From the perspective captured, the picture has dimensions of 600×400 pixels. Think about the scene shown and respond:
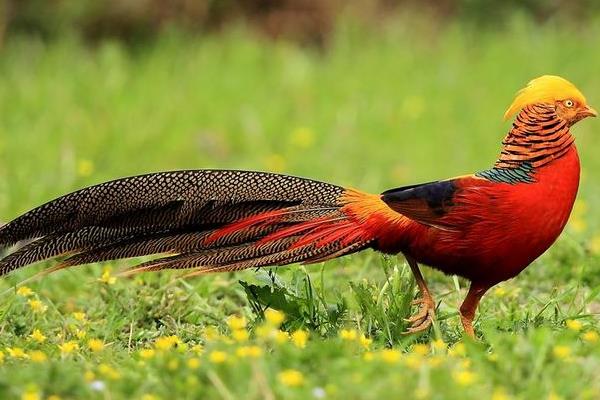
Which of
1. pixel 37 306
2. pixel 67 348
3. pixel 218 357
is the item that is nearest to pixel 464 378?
pixel 218 357

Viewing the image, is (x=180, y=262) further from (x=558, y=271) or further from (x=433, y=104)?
(x=433, y=104)

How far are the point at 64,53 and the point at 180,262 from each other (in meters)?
5.97

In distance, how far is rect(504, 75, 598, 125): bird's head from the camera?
422 centimetres

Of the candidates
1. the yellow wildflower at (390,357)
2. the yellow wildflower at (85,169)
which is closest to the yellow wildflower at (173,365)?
the yellow wildflower at (390,357)

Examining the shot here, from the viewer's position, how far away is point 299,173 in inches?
314

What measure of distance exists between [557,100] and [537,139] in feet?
0.57

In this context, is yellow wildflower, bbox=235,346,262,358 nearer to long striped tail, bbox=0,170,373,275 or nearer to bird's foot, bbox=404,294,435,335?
long striped tail, bbox=0,170,373,275

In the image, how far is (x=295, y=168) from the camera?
8.06 metres

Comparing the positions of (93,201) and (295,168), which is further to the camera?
(295,168)

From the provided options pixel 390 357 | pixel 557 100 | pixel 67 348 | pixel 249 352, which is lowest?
pixel 390 357

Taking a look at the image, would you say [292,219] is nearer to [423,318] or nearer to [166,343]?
[423,318]

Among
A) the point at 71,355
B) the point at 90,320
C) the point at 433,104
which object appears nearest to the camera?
the point at 71,355

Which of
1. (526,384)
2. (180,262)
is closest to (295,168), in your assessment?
(180,262)

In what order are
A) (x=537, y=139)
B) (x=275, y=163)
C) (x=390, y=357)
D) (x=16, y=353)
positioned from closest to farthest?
(x=390, y=357) → (x=16, y=353) → (x=537, y=139) → (x=275, y=163)
